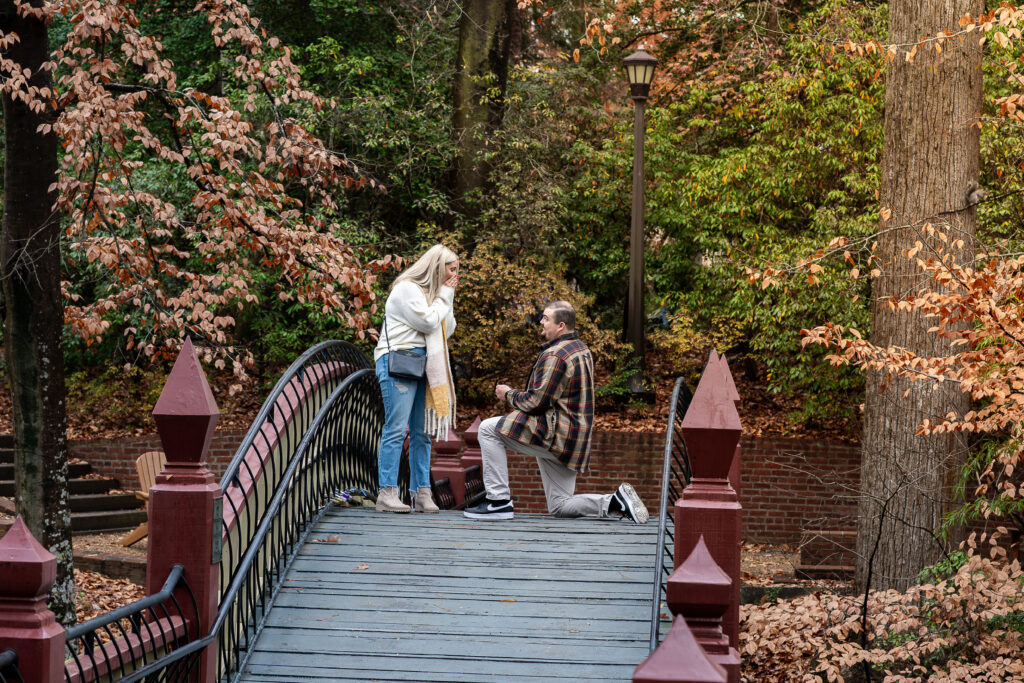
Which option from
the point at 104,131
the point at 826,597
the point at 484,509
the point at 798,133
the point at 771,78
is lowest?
the point at 826,597

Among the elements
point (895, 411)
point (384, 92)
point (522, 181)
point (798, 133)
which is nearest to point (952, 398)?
point (895, 411)

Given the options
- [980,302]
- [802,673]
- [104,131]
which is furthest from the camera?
[802,673]

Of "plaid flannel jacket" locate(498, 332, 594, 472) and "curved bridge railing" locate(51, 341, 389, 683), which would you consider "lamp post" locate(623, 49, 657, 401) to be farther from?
"plaid flannel jacket" locate(498, 332, 594, 472)

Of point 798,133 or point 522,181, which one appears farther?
point 522,181

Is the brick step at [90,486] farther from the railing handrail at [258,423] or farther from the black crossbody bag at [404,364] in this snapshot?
the black crossbody bag at [404,364]

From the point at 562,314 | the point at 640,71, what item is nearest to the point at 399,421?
the point at 562,314

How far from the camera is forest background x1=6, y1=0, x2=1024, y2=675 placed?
13984mm

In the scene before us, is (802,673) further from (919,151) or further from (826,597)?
(919,151)

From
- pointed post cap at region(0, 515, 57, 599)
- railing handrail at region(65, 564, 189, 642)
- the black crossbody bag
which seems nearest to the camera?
pointed post cap at region(0, 515, 57, 599)

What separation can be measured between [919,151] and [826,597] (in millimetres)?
4047

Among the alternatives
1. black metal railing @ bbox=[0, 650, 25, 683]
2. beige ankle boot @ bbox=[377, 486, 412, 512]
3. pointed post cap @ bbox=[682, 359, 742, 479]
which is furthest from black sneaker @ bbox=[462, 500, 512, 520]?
black metal railing @ bbox=[0, 650, 25, 683]

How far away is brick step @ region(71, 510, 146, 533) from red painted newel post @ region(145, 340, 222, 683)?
9471 mm

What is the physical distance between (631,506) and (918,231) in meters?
3.63

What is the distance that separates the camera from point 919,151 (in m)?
9.26
